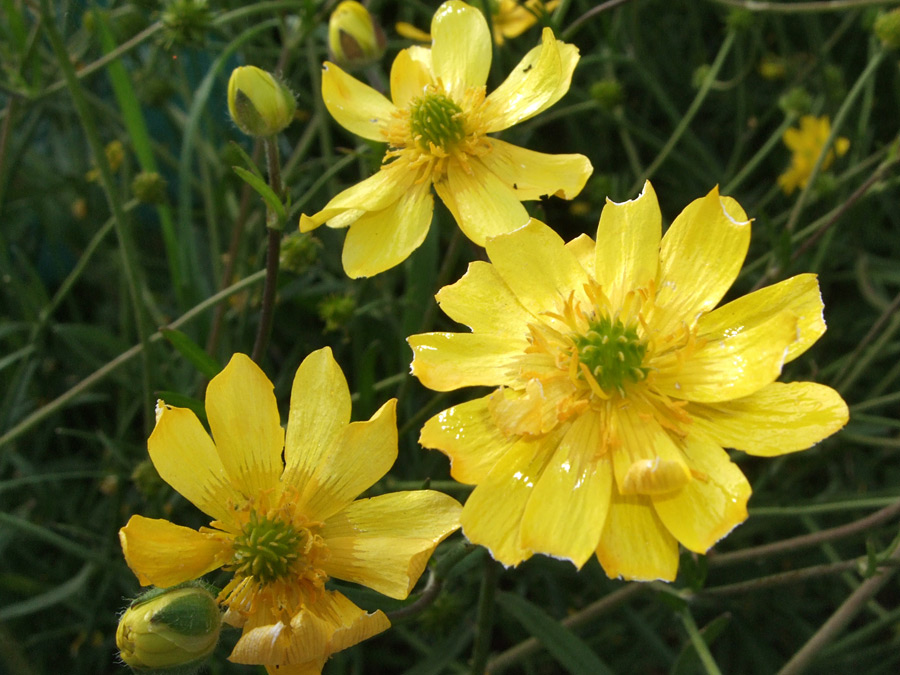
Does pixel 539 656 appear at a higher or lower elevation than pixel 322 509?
lower

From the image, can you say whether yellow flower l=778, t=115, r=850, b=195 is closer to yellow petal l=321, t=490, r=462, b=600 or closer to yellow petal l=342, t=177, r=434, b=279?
yellow petal l=342, t=177, r=434, b=279

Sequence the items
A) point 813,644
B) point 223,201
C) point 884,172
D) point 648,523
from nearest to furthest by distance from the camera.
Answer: point 648,523 → point 813,644 → point 884,172 → point 223,201

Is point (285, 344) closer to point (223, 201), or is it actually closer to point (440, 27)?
point (223, 201)

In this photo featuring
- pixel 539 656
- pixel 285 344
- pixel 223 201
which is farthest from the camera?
pixel 285 344

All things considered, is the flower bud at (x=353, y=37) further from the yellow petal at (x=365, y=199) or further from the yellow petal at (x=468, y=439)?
the yellow petal at (x=468, y=439)

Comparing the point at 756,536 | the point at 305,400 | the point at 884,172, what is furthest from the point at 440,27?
the point at 756,536

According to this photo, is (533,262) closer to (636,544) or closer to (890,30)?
(636,544)

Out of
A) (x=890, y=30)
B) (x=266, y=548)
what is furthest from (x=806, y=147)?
(x=266, y=548)
